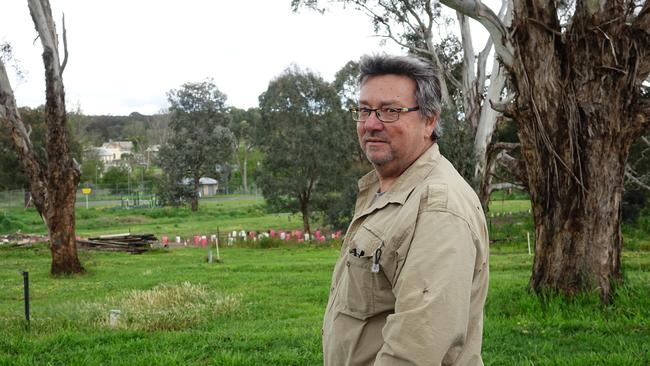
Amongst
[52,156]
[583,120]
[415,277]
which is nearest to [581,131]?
[583,120]

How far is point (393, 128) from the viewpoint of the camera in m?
2.34

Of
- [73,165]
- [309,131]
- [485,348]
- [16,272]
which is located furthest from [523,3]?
[309,131]

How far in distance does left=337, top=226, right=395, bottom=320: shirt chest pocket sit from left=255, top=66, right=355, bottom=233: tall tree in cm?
2687

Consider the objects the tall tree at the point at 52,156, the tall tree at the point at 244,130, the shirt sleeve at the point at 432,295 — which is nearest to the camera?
the shirt sleeve at the point at 432,295

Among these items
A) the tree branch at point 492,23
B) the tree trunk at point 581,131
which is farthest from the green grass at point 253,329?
the tree branch at point 492,23

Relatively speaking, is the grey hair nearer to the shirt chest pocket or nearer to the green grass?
the shirt chest pocket

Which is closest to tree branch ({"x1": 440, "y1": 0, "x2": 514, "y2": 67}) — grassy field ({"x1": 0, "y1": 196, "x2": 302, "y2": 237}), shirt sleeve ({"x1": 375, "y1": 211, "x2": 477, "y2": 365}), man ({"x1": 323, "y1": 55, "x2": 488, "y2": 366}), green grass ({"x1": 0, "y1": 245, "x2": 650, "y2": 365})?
green grass ({"x1": 0, "y1": 245, "x2": 650, "y2": 365})

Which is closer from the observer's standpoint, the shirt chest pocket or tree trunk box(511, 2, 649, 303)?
the shirt chest pocket

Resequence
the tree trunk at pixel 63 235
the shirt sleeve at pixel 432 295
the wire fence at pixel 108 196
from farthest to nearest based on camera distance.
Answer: the wire fence at pixel 108 196 → the tree trunk at pixel 63 235 → the shirt sleeve at pixel 432 295

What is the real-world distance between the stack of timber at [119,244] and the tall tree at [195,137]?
23.3m

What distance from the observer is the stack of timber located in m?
22.0

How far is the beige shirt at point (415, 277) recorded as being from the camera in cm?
192

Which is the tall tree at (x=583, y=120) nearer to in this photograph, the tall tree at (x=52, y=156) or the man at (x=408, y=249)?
the man at (x=408, y=249)

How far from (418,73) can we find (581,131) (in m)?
5.53
